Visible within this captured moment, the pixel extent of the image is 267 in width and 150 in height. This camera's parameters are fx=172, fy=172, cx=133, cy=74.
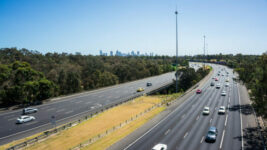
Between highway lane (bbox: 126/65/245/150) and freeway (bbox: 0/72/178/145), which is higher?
freeway (bbox: 0/72/178/145)

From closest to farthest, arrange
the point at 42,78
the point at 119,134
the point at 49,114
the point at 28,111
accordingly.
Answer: the point at 119,134, the point at 49,114, the point at 28,111, the point at 42,78

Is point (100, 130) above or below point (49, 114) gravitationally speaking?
below

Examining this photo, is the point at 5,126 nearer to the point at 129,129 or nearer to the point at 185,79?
the point at 129,129

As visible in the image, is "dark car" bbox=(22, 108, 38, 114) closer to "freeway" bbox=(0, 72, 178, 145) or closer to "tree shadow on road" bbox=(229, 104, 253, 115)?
"freeway" bbox=(0, 72, 178, 145)

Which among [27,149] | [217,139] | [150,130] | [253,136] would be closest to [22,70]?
[27,149]

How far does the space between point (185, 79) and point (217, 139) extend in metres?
61.1

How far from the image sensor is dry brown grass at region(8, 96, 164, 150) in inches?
1019

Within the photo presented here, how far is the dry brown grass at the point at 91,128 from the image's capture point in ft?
84.9

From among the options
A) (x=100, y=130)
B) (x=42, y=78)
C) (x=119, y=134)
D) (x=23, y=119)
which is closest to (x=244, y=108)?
(x=119, y=134)

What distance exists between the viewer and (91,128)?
32.4 meters

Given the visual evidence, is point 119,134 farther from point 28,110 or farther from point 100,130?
point 28,110

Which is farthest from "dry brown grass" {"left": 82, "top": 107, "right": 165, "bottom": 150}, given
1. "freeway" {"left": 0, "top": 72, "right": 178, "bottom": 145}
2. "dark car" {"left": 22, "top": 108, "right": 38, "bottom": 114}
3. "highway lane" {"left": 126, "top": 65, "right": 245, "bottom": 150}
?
"dark car" {"left": 22, "top": 108, "right": 38, "bottom": 114}

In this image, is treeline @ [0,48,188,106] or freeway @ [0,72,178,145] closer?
freeway @ [0,72,178,145]

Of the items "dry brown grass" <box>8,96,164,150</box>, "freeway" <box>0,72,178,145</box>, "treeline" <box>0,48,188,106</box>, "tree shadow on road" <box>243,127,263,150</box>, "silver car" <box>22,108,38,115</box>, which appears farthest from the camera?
"treeline" <box>0,48,188,106</box>
